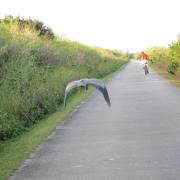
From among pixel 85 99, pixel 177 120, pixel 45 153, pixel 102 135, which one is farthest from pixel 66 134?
pixel 85 99

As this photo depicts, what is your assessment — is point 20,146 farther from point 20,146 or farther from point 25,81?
point 25,81

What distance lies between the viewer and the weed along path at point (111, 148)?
8406mm

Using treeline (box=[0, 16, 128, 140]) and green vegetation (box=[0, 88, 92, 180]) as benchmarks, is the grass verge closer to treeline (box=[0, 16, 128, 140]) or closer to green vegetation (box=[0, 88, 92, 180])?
green vegetation (box=[0, 88, 92, 180])

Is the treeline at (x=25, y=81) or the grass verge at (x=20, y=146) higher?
the treeline at (x=25, y=81)

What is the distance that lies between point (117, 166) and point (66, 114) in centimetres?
837

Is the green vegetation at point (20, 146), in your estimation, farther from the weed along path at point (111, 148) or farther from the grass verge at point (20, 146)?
the weed along path at point (111, 148)

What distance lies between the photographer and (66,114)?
1706 centimetres

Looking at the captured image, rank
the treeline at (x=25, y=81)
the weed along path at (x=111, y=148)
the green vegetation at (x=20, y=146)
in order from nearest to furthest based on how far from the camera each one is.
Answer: the weed along path at (x=111, y=148) → the green vegetation at (x=20, y=146) → the treeline at (x=25, y=81)

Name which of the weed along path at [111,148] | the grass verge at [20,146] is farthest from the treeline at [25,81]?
the weed along path at [111,148]

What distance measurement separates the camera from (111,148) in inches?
412

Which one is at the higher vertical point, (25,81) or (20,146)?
(25,81)

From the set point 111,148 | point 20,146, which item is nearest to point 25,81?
point 20,146

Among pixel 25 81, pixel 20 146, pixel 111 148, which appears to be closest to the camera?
pixel 111 148

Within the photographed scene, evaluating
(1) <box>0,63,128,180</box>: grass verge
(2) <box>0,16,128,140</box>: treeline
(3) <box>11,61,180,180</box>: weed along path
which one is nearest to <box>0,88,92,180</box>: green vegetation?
(1) <box>0,63,128,180</box>: grass verge
